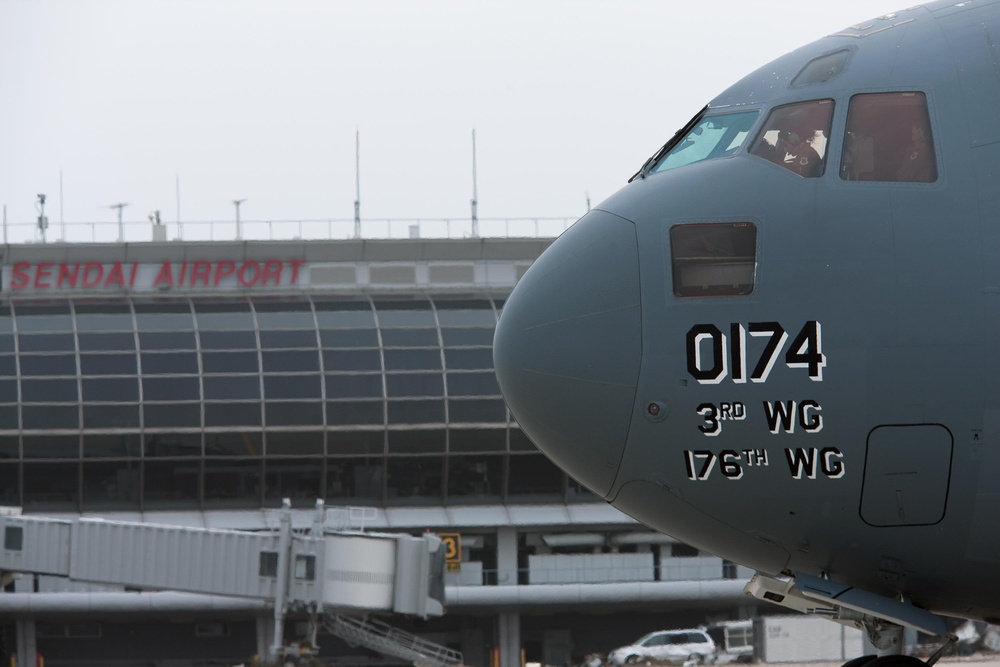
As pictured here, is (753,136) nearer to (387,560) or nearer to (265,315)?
(387,560)

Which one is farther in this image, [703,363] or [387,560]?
[387,560]

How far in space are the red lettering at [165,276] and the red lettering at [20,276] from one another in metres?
5.37

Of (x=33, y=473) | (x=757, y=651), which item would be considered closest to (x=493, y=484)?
(x=757, y=651)

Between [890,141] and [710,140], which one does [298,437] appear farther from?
[890,141]

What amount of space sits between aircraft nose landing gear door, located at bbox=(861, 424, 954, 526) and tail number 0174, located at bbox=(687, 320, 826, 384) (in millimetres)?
676

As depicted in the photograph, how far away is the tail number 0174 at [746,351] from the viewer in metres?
9.87

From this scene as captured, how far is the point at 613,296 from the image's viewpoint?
33.4 ft

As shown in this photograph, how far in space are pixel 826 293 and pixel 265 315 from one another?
4928cm

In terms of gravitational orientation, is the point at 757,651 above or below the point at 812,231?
below

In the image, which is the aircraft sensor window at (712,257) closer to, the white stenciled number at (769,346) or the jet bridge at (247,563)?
the white stenciled number at (769,346)

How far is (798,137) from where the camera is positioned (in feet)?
33.8

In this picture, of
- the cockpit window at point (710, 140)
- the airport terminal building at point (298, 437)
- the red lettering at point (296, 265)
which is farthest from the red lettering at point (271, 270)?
the cockpit window at point (710, 140)

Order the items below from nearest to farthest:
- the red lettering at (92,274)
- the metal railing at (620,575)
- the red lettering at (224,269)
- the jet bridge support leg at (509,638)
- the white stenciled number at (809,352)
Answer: the white stenciled number at (809,352) < the metal railing at (620,575) < the red lettering at (92,274) < the jet bridge support leg at (509,638) < the red lettering at (224,269)

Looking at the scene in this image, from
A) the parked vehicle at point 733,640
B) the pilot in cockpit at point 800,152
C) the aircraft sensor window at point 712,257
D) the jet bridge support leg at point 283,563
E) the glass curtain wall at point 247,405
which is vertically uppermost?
the pilot in cockpit at point 800,152
